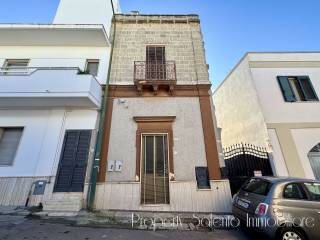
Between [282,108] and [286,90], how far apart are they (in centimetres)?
115

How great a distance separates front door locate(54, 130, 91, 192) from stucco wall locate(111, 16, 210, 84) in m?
3.07

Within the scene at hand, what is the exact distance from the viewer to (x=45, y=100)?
7.22 m

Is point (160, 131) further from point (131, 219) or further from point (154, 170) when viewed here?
point (131, 219)

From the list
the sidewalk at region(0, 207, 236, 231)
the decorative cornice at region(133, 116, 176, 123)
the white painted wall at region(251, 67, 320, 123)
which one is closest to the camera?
the sidewalk at region(0, 207, 236, 231)

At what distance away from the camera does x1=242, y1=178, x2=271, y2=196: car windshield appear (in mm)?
4441

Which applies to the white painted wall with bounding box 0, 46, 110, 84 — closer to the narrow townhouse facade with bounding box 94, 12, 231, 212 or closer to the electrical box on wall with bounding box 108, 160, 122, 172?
the narrow townhouse facade with bounding box 94, 12, 231, 212

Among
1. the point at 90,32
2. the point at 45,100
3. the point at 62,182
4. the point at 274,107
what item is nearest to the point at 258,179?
the point at 274,107

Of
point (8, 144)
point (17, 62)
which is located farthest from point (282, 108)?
point (17, 62)

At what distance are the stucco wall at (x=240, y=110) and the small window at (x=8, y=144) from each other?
37.2 feet

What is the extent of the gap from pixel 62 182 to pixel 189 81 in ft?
22.8

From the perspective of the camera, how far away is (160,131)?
308 inches

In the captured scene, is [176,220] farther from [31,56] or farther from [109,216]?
[31,56]

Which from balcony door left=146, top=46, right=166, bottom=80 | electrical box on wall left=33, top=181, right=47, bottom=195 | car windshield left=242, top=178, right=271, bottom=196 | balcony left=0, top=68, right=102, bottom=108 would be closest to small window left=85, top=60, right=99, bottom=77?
balcony left=0, top=68, right=102, bottom=108

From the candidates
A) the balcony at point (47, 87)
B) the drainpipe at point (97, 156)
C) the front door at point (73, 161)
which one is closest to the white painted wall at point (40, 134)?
the front door at point (73, 161)
